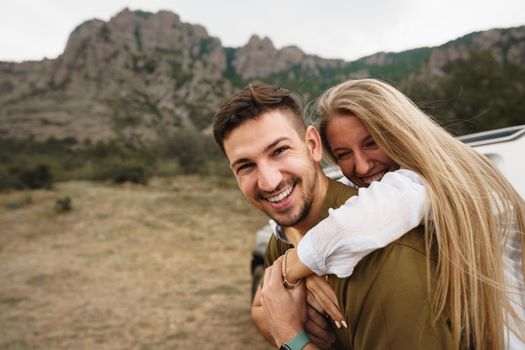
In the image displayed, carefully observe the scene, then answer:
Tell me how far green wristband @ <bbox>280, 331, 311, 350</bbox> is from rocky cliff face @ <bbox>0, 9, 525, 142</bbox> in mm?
35332

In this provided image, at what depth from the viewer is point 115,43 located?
89000 mm

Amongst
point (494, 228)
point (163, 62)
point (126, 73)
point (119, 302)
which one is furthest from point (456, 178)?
point (163, 62)

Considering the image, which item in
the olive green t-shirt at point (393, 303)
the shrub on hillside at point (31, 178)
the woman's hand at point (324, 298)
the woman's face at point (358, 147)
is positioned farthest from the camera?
the shrub on hillside at point (31, 178)

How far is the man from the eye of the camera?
100 cm

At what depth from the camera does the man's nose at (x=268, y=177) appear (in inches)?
63.7

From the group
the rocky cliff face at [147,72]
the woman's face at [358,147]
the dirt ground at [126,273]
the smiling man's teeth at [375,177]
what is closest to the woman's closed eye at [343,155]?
the woman's face at [358,147]

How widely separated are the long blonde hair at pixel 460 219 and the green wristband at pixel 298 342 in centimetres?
55

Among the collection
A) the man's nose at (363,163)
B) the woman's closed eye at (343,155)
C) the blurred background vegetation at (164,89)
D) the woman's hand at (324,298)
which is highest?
the blurred background vegetation at (164,89)

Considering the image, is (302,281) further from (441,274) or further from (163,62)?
(163,62)

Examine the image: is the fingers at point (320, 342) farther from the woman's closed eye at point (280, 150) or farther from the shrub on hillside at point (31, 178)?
the shrub on hillside at point (31, 178)

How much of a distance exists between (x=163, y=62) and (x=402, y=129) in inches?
3565

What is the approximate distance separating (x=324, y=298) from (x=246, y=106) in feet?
3.06

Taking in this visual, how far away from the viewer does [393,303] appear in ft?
3.10

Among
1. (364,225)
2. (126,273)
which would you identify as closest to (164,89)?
(126,273)
